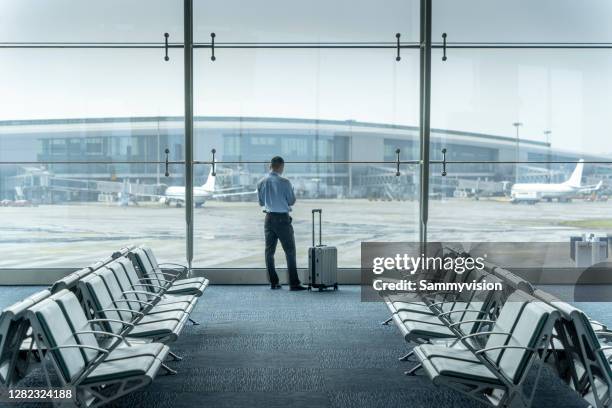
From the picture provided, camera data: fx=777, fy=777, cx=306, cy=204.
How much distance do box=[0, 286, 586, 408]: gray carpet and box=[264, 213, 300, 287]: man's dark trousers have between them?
0.97 m

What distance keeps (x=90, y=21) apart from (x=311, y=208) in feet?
12.3

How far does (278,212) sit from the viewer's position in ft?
30.9

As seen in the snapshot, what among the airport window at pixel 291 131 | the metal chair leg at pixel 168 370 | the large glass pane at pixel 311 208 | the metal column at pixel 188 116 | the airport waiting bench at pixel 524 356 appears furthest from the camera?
the large glass pane at pixel 311 208

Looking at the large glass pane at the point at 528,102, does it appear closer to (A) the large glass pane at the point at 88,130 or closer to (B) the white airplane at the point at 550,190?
(B) the white airplane at the point at 550,190

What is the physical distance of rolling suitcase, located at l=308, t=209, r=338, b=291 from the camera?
9461 millimetres

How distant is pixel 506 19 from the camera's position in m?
10.1

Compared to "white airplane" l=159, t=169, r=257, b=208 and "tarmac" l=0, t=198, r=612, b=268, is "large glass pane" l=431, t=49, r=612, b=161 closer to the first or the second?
"tarmac" l=0, t=198, r=612, b=268

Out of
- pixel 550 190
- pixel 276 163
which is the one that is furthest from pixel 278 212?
pixel 550 190

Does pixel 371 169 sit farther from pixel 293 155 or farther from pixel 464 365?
pixel 464 365

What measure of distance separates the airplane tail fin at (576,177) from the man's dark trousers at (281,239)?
12.6 feet

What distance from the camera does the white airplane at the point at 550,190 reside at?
10.4 metres

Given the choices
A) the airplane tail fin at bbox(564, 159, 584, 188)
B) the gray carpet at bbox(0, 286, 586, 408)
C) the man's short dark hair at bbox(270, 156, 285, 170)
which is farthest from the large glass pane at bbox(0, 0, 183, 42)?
the airplane tail fin at bbox(564, 159, 584, 188)

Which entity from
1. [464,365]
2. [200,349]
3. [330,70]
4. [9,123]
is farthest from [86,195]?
[464,365]

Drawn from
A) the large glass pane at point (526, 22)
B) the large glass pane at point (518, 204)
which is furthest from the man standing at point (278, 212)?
the large glass pane at point (526, 22)
